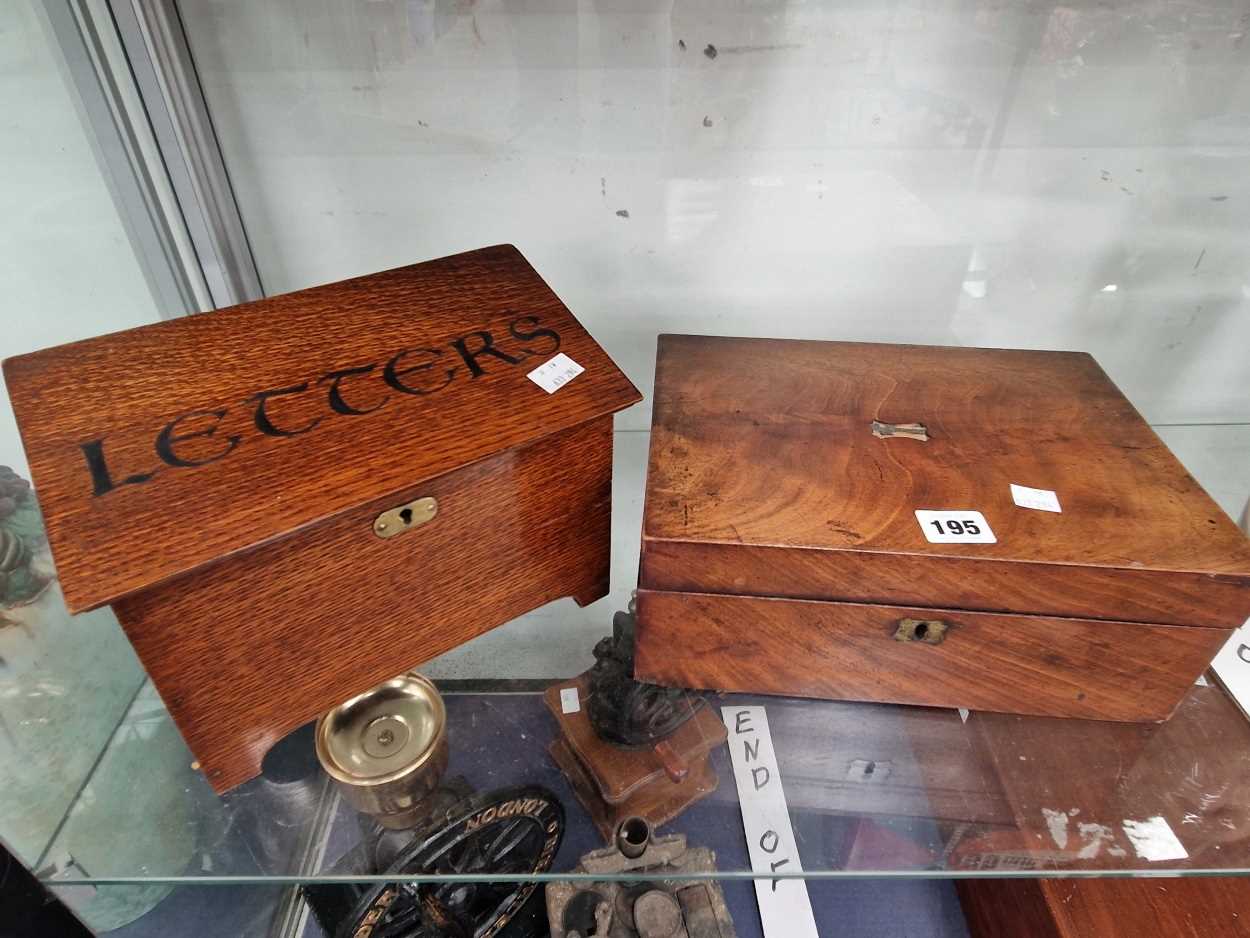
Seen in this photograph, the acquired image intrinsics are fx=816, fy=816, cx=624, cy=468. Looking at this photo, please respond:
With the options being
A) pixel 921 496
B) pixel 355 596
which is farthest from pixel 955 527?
pixel 355 596

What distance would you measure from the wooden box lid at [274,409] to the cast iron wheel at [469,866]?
1.00 ft

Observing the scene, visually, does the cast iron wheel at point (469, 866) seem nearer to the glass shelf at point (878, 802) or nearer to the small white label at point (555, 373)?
the glass shelf at point (878, 802)

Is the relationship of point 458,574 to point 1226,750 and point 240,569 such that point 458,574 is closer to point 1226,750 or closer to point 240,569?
point 240,569

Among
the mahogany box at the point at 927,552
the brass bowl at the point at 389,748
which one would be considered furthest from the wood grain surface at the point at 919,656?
the brass bowl at the point at 389,748

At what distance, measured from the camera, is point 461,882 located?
647 mm

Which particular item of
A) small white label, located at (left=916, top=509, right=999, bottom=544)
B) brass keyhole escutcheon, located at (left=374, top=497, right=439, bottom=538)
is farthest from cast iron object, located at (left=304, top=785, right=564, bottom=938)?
small white label, located at (left=916, top=509, right=999, bottom=544)

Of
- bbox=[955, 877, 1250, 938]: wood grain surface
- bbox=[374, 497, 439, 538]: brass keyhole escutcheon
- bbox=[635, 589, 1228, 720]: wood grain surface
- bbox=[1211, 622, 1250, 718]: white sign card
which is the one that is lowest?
bbox=[955, 877, 1250, 938]: wood grain surface

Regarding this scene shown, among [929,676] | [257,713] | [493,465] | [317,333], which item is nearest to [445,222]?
[317,333]

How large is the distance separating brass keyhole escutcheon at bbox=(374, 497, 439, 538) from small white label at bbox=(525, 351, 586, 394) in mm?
112

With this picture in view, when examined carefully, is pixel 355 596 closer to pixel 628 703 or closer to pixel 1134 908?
pixel 628 703

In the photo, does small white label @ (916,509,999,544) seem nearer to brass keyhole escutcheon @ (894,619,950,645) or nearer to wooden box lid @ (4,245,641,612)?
brass keyhole escutcheon @ (894,619,950,645)

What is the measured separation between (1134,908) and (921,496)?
49cm

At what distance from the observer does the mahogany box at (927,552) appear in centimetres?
52

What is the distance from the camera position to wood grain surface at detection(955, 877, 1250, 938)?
721mm
